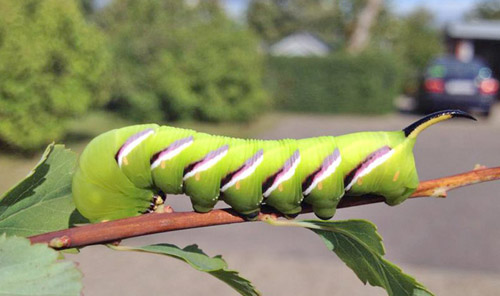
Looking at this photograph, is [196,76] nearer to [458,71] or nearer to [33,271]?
[458,71]

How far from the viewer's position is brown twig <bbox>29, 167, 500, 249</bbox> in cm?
58

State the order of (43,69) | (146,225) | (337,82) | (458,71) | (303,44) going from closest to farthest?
1. (146,225)
2. (43,69)
3. (458,71)
4. (337,82)
5. (303,44)

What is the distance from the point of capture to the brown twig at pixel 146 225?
582 millimetres

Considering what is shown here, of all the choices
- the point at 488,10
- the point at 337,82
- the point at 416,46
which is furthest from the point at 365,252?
the point at 488,10

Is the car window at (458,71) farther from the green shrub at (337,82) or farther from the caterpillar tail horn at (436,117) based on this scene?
the caterpillar tail horn at (436,117)

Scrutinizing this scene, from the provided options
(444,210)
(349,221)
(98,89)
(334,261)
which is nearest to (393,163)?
(349,221)

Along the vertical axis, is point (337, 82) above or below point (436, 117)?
below

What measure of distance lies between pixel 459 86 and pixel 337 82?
3818 millimetres

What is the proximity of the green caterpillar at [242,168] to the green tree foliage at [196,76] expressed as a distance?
15.1 metres

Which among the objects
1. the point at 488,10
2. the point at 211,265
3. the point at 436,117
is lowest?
the point at 488,10

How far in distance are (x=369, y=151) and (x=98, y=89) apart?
1272cm

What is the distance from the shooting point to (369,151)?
82 cm

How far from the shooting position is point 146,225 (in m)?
0.60

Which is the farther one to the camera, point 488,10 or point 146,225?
point 488,10
